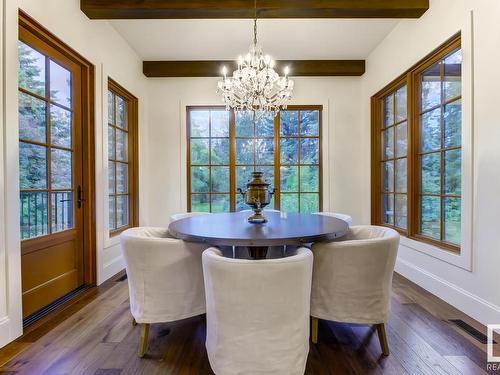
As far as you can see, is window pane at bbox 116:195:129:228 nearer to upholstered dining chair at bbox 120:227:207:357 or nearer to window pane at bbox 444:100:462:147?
upholstered dining chair at bbox 120:227:207:357

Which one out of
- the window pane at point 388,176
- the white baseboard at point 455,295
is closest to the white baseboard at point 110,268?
the white baseboard at point 455,295

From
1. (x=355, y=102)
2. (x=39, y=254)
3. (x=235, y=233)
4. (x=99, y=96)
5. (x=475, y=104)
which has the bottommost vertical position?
(x=39, y=254)

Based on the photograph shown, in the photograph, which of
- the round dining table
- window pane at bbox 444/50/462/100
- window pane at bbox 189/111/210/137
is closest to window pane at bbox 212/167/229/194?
window pane at bbox 189/111/210/137

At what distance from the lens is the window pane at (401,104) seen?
126 inches

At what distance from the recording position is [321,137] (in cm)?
416

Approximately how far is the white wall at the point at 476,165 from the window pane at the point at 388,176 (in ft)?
3.70

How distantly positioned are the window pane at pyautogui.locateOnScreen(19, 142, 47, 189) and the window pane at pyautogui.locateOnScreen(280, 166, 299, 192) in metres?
2.89

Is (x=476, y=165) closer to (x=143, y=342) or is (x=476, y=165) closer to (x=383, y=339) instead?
(x=383, y=339)

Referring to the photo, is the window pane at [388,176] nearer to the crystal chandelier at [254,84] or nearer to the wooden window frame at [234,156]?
the wooden window frame at [234,156]

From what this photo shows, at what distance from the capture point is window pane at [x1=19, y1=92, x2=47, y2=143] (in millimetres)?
2029

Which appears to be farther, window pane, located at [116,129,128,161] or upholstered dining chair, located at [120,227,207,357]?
window pane, located at [116,129,128,161]

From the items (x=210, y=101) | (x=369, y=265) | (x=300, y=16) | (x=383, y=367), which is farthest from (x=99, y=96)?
(x=383, y=367)

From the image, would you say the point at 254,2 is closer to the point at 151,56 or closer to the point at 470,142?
the point at 151,56

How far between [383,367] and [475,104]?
6.55 ft
